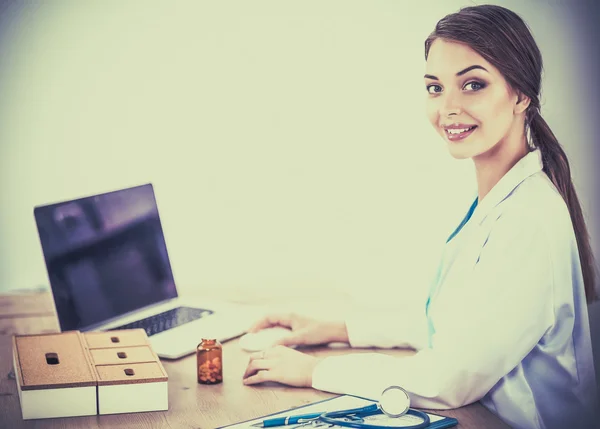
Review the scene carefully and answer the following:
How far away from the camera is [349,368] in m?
1.48

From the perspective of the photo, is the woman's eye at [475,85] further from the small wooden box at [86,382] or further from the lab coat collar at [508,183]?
the small wooden box at [86,382]

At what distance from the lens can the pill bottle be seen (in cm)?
154

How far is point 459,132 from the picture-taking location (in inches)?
67.0

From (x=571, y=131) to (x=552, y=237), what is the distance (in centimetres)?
110

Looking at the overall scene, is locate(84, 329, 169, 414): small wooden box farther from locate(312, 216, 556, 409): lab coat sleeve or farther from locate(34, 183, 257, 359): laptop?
locate(312, 216, 556, 409): lab coat sleeve

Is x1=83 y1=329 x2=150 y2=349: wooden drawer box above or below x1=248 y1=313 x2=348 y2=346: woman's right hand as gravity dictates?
above

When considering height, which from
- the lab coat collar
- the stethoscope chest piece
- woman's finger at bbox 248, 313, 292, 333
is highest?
the lab coat collar

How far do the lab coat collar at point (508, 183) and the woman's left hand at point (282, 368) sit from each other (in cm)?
42

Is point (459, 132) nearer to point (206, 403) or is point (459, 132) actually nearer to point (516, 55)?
point (516, 55)

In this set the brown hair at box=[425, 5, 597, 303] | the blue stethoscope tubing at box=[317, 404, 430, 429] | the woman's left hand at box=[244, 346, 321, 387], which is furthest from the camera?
the brown hair at box=[425, 5, 597, 303]

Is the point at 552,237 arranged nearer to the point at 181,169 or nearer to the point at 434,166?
the point at 434,166

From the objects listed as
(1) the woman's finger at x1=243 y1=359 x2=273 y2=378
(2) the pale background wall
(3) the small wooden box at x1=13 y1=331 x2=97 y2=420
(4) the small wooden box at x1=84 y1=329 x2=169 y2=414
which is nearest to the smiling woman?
(1) the woman's finger at x1=243 y1=359 x2=273 y2=378

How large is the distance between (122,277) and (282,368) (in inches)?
21.8

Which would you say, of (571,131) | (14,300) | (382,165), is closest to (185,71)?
(382,165)
